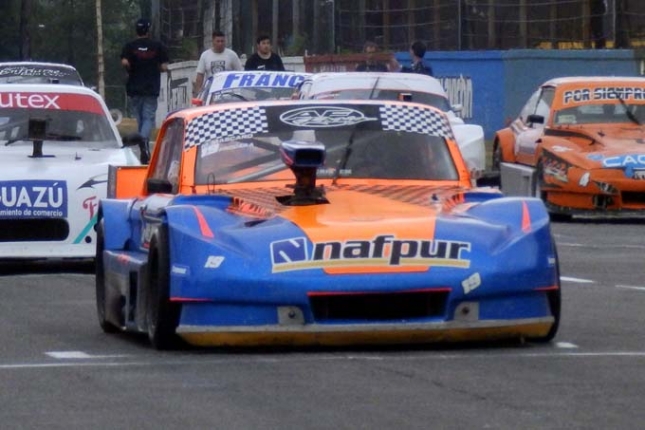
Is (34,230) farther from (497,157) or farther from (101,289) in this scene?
(497,157)

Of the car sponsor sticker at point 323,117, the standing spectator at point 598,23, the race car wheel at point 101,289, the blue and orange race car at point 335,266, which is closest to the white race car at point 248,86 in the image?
the race car wheel at point 101,289

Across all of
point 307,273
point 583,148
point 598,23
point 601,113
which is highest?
point 598,23

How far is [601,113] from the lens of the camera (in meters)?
19.2

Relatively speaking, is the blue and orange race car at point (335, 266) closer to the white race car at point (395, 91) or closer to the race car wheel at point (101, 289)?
the race car wheel at point (101, 289)

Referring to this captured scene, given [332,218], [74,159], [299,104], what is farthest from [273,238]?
[74,159]

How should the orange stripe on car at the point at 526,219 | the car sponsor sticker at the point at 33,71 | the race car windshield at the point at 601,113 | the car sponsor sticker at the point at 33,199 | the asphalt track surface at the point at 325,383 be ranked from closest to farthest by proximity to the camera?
the asphalt track surface at the point at 325,383
the orange stripe on car at the point at 526,219
the car sponsor sticker at the point at 33,199
the race car windshield at the point at 601,113
the car sponsor sticker at the point at 33,71

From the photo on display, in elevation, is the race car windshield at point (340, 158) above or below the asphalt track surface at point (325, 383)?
above

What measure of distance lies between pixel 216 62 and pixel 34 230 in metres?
11.5

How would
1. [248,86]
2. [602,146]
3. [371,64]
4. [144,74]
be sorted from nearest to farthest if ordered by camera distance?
[602,146] → [248,86] → [144,74] → [371,64]

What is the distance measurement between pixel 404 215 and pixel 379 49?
29586mm

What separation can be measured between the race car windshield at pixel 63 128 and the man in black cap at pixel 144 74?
7394 millimetres

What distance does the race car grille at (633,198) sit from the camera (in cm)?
1781

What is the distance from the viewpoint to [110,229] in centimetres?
954

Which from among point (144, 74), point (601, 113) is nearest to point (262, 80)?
point (144, 74)
